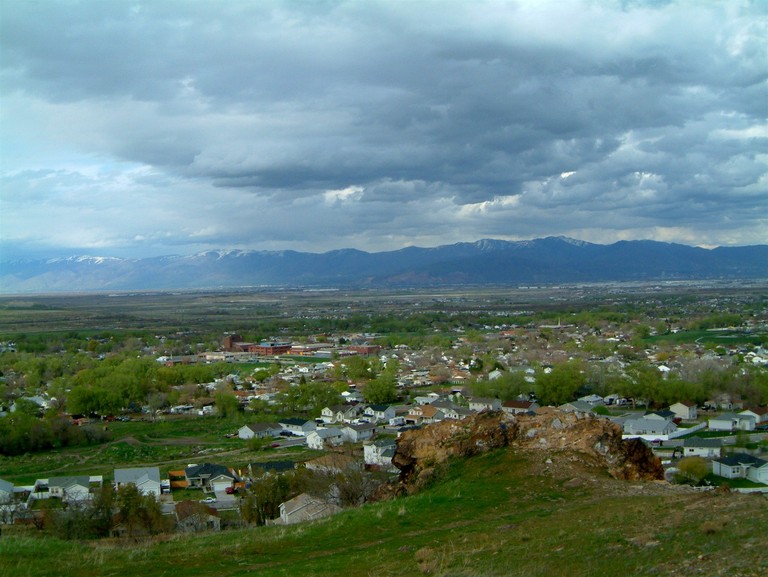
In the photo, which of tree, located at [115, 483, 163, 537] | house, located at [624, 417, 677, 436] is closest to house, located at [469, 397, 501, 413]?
house, located at [624, 417, 677, 436]

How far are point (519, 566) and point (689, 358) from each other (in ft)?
210

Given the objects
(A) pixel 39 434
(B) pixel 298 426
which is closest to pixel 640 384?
(B) pixel 298 426

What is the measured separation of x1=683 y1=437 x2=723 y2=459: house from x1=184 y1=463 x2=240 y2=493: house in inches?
879

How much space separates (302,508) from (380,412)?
29.3 meters

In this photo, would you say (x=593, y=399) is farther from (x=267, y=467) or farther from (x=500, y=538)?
(x=500, y=538)

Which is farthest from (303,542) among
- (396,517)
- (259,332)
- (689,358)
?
(259,332)

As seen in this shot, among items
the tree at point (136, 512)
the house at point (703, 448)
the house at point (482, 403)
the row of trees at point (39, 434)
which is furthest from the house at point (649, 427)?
the row of trees at point (39, 434)

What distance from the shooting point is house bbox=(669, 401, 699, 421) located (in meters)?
47.8

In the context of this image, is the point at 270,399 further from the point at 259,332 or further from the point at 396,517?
the point at 259,332

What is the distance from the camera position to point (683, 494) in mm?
13055

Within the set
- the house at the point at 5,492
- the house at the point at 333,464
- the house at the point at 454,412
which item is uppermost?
the house at the point at 333,464

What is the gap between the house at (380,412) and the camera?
49656 mm

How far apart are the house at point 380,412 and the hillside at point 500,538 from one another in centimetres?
3269

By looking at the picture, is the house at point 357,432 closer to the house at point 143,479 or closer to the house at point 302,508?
the house at point 143,479
